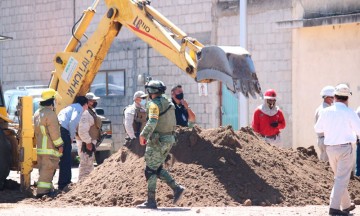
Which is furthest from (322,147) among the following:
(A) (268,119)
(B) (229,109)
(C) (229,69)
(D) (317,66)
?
(B) (229,109)

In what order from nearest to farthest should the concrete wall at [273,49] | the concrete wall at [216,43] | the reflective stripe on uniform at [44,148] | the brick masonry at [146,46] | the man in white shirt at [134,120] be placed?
the reflective stripe on uniform at [44,148] → the man in white shirt at [134,120] → the concrete wall at [216,43] → the concrete wall at [273,49] → the brick masonry at [146,46]

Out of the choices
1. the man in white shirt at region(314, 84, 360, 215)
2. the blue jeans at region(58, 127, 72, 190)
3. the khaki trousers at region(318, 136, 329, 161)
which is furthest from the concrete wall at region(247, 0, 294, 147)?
the man in white shirt at region(314, 84, 360, 215)

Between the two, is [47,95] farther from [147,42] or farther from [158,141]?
[158,141]

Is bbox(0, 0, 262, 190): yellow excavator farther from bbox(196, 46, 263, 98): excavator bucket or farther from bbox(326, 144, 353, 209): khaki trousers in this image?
bbox(326, 144, 353, 209): khaki trousers

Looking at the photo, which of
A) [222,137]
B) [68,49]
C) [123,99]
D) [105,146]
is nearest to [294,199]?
[222,137]

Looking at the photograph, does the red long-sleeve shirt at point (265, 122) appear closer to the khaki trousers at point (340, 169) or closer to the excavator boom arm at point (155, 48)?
the excavator boom arm at point (155, 48)

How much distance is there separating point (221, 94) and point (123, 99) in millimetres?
4108

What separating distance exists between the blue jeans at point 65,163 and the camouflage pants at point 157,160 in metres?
3.47

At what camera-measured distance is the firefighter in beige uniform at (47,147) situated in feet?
50.8

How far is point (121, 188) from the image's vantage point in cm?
1452

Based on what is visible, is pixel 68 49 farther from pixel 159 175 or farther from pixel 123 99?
pixel 123 99

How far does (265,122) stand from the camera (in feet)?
56.9

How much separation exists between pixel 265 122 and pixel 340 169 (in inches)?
197

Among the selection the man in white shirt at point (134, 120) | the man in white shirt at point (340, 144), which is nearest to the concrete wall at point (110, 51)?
the man in white shirt at point (134, 120)
